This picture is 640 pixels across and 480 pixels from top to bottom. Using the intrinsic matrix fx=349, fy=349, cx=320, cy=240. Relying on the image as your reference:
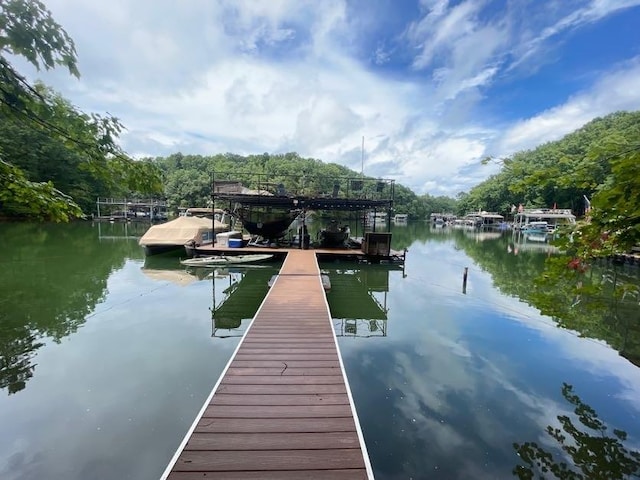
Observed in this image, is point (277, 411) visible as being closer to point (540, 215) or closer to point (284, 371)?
point (284, 371)

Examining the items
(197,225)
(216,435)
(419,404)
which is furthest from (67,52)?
(197,225)

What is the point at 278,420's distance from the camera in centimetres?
384

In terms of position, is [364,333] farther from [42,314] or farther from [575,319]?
[42,314]

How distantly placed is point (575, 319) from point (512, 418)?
7.15 m

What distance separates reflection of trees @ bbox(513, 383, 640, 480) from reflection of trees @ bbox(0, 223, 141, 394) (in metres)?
7.79

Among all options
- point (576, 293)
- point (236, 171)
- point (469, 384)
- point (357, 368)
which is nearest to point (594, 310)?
point (469, 384)

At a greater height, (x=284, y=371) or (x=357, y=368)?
(x=284, y=371)

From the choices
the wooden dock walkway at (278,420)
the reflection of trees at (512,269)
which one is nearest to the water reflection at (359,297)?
the wooden dock walkway at (278,420)

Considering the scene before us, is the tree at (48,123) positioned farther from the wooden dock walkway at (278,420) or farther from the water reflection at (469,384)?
the water reflection at (469,384)

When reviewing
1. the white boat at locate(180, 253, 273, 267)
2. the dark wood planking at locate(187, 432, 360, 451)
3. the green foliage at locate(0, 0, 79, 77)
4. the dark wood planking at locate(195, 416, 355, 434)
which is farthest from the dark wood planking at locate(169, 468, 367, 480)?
the white boat at locate(180, 253, 273, 267)

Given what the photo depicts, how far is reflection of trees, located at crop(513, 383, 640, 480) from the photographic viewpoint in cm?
427

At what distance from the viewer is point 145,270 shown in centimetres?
1684

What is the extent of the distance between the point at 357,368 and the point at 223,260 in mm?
12385

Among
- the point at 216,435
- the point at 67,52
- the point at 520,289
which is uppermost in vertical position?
the point at 67,52
